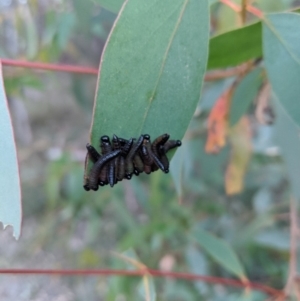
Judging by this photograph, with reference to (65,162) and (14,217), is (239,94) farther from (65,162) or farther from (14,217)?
(65,162)

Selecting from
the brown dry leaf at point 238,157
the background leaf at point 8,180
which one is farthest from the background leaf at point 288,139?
the background leaf at point 8,180

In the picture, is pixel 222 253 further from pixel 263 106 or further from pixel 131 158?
pixel 131 158

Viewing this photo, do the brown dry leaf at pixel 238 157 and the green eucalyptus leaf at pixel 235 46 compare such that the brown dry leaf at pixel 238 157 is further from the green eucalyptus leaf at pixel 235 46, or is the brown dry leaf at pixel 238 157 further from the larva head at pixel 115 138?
the larva head at pixel 115 138

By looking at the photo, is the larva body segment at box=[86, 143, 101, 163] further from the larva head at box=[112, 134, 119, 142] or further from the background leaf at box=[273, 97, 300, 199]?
the background leaf at box=[273, 97, 300, 199]

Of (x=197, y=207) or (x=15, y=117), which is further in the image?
(x=15, y=117)

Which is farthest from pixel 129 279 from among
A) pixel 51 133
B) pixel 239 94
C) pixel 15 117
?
pixel 51 133

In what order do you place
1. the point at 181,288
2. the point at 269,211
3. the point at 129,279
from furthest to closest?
the point at 269,211, the point at 181,288, the point at 129,279
